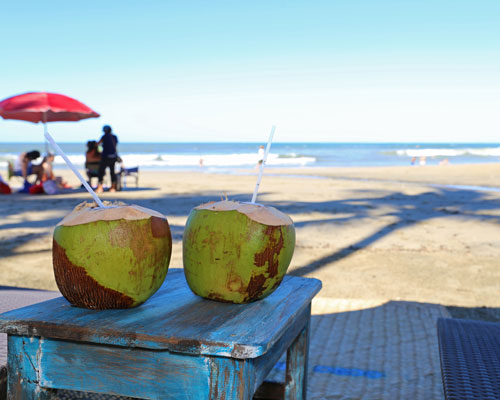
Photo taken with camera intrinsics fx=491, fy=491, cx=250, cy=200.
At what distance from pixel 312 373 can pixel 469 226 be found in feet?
17.4

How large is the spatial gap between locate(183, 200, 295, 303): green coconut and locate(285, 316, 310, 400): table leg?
0.38 m

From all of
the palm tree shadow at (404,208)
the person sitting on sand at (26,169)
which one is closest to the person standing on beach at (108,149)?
the person sitting on sand at (26,169)

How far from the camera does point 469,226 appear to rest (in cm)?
684

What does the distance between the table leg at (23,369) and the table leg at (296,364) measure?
0.73 meters

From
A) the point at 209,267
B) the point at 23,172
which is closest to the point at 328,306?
the point at 209,267

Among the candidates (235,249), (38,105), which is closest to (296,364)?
(235,249)

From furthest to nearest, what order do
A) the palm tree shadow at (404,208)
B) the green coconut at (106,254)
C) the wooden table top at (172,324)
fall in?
the palm tree shadow at (404,208)
the green coconut at (106,254)
the wooden table top at (172,324)

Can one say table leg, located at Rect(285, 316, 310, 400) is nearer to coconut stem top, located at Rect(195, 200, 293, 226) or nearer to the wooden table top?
the wooden table top

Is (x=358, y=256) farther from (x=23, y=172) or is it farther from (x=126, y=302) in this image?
(x=23, y=172)

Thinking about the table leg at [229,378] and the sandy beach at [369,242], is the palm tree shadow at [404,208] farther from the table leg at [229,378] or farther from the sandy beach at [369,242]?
the table leg at [229,378]

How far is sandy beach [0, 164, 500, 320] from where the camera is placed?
396 centimetres

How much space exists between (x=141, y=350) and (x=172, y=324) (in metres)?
0.07

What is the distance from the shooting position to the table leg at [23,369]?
3.22 feet

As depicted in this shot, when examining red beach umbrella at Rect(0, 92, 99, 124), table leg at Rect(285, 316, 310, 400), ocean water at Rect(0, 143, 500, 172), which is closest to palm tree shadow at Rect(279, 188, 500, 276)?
table leg at Rect(285, 316, 310, 400)
